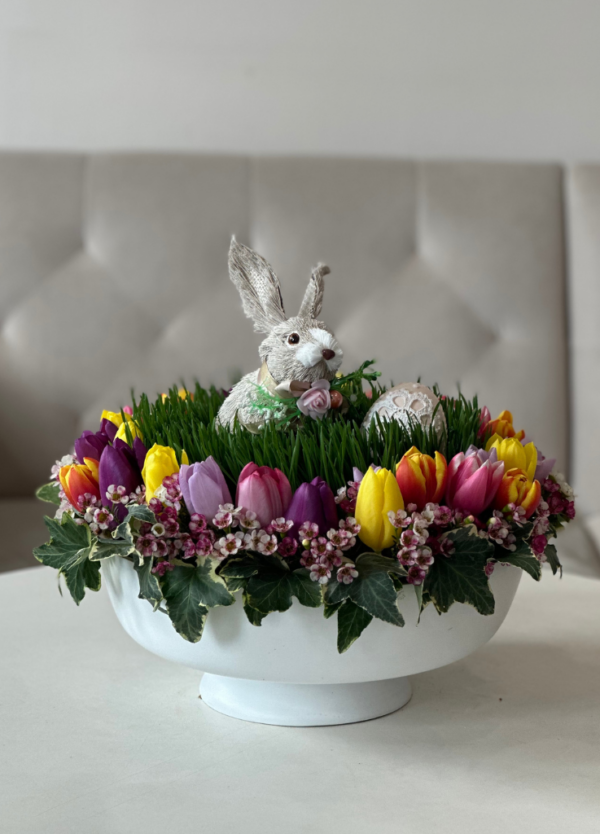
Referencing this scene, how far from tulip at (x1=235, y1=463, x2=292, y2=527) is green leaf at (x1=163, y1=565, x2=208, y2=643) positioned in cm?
6

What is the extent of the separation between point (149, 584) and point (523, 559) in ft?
0.81

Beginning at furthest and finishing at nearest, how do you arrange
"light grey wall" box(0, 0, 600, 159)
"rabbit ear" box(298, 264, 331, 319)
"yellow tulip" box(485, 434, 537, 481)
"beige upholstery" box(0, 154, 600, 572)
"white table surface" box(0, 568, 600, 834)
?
"light grey wall" box(0, 0, 600, 159) < "beige upholstery" box(0, 154, 600, 572) < "rabbit ear" box(298, 264, 331, 319) < "yellow tulip" box(485, 434, 537, 481) < "white table surface" box(0, 568, 600, 834)

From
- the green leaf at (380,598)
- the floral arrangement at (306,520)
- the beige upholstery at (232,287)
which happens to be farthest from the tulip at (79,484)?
the beige upholstery at (232,287)

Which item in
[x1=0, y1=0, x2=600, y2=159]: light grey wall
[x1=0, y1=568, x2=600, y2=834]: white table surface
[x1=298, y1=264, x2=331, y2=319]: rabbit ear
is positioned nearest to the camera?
[x1=0, y1=568, x2=600, y2=834]: white table surface

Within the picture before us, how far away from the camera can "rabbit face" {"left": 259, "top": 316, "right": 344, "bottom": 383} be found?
64 centimetres

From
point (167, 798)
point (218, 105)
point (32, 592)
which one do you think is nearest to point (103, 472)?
point (167, 798)

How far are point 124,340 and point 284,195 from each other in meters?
0.44

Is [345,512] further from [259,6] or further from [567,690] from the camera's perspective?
[259,6]

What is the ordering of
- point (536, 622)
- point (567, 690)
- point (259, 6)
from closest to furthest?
point (567, 690) → point (536, 622) → point (259, 6)

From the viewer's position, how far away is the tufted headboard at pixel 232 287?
1658 mm

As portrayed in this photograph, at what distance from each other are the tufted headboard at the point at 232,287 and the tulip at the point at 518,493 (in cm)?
112

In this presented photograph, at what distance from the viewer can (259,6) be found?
1943mm

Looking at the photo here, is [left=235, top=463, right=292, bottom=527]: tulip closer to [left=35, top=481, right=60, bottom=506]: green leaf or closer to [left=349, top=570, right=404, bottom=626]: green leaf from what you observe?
[left=349, top=570, right=404, bottom=626]: green leaf

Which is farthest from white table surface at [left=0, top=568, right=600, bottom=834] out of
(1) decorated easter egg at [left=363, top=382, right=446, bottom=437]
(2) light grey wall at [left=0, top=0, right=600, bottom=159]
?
(2) light grey wall at [left=0, top=0, right=600, bottom=159]
